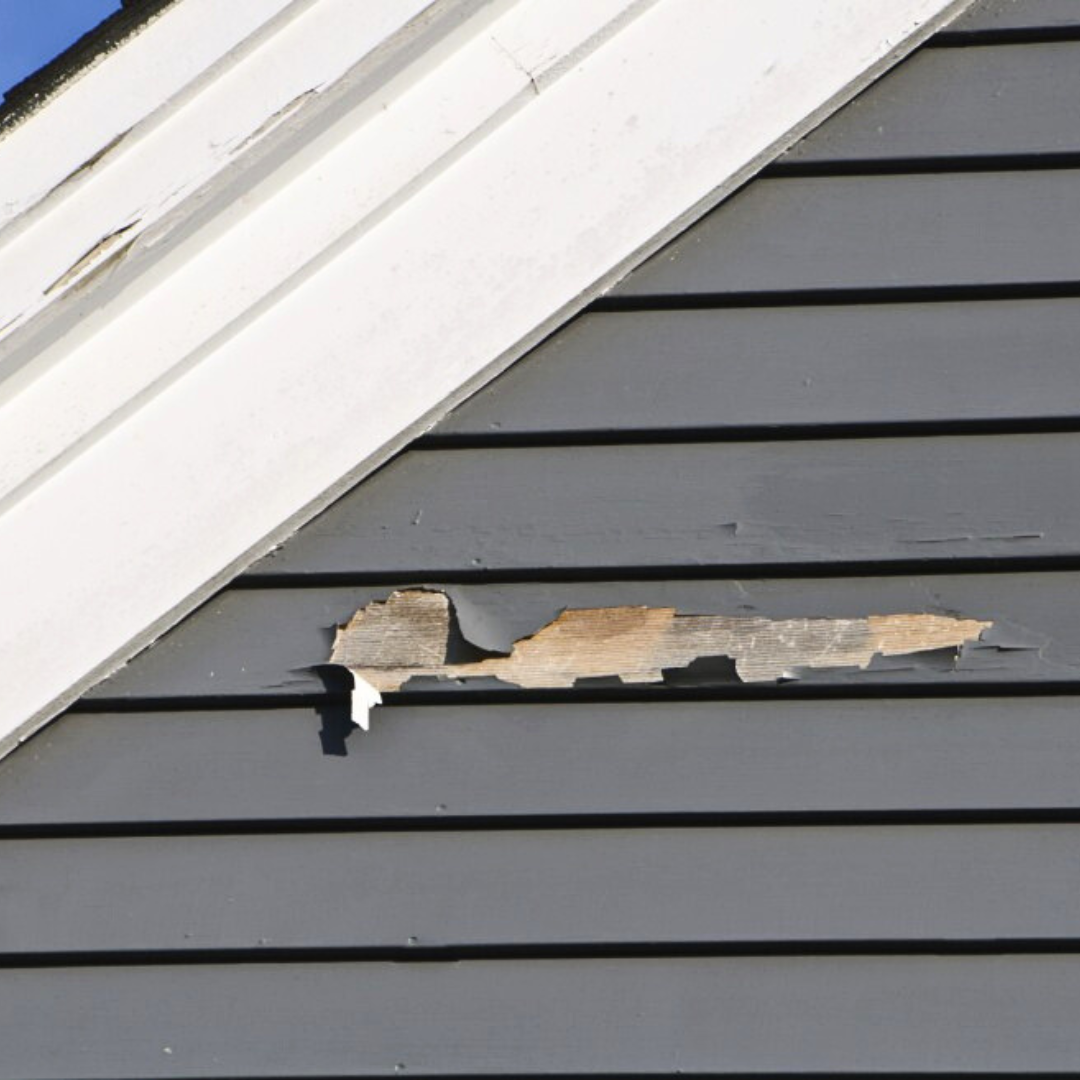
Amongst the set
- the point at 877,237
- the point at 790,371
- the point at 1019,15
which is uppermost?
the point at 1019,15

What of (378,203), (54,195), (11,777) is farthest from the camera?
(11,777)

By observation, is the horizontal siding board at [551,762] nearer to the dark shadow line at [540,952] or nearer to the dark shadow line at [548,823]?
the dark shadow line at [548,823]

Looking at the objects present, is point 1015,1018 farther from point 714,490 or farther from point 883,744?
point 714,490

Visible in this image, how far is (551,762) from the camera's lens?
160cm

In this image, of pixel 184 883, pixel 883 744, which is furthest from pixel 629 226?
pixel 184 883

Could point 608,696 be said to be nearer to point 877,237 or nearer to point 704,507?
point 704,507

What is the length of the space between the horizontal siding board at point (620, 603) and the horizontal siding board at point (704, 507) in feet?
0.10

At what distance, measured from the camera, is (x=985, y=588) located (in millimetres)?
1589

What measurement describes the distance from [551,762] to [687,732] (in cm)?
16

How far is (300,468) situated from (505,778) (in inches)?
17.1

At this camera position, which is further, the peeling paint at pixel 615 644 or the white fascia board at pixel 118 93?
the peeling paint at pixel 615 644

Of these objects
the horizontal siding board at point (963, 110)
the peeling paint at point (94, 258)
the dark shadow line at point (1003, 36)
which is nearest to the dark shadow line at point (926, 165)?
the horizontal siding board at point (963, 110)

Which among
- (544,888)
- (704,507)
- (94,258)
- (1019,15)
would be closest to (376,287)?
(94,258)

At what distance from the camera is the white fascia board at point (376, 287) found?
59.1 inches
